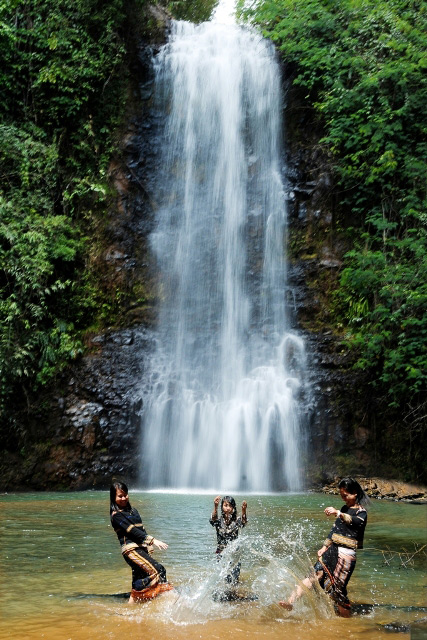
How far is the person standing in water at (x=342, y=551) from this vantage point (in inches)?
186

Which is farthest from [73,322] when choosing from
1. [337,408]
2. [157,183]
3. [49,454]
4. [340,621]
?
[340,621]

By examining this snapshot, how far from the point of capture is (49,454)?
1484 centimetres

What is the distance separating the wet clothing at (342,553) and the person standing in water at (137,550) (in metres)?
1.20

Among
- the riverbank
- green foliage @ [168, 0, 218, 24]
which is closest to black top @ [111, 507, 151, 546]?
the riverbank

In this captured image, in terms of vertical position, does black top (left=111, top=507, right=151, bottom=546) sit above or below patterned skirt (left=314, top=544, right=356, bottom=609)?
above

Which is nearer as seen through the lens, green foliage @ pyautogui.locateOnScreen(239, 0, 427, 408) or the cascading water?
the cascading water

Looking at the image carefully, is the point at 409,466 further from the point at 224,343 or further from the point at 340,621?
the point at 340,621

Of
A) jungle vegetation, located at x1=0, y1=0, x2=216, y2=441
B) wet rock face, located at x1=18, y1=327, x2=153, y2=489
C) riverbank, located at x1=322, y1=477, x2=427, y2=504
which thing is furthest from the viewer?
jungle vegetation, located at x1=0, y1=0, x2=216, y2=441

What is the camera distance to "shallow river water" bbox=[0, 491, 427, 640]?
175 inches

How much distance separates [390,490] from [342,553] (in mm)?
9621

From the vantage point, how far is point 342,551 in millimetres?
4789

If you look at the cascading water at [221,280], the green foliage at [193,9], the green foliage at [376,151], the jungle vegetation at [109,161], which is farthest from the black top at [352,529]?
the green foliage at [193,9]

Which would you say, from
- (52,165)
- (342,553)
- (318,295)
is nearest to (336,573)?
(342,553)

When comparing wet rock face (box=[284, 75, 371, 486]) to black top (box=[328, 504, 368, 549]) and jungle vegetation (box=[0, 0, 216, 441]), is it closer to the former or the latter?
jungle vegetation (box=[0, 0, 216, 441])
